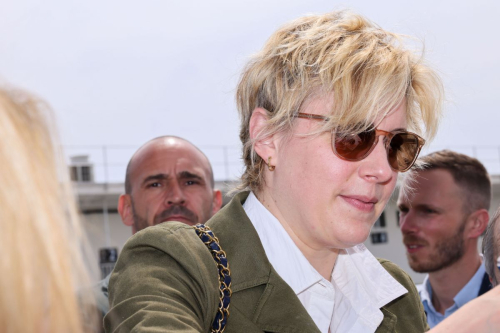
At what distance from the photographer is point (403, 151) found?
2344 mm

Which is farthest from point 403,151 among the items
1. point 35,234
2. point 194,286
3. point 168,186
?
point 168,186

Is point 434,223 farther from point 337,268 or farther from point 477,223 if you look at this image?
point 337,268

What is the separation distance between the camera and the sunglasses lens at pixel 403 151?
2301 mm

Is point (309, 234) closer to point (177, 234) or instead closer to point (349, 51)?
point (177, 234)

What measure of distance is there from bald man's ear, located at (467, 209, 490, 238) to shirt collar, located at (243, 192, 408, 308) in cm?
273

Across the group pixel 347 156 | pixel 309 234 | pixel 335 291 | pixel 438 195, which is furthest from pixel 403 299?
pixel 438 195

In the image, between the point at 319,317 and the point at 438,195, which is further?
the point at 438,195

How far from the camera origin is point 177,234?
6.64ft

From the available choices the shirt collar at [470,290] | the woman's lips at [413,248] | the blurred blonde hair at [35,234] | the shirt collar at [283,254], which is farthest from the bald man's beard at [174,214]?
the blurred blonde hair at [35,234]

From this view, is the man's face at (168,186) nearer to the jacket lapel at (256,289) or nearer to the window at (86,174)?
the jacket lapel at (256,289)

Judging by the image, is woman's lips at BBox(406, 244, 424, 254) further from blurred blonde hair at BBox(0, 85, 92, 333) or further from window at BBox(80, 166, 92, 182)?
window at BBox(80, 166, 92, 182)

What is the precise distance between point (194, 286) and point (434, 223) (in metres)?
3.49

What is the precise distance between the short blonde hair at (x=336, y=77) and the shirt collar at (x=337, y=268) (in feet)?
0.66

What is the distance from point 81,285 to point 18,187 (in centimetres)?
18
